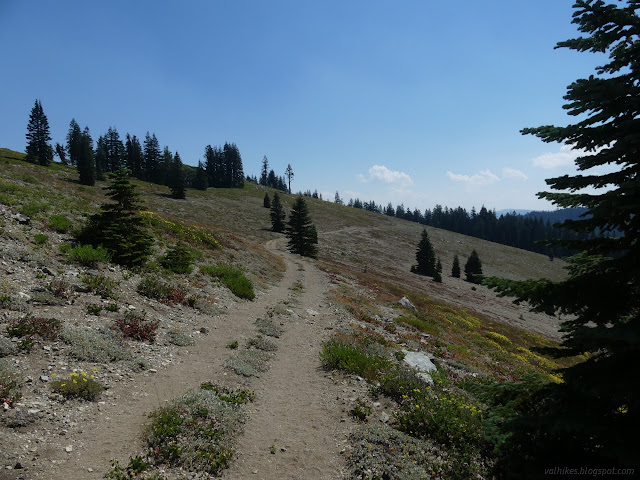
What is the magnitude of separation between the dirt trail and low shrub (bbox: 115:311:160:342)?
1.54 meters

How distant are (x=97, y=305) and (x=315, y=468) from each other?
386 inches

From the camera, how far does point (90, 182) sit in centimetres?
7888

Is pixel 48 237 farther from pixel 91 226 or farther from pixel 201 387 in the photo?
pixel 201 387

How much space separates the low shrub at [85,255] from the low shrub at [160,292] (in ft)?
7.20

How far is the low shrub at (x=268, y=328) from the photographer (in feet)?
47.9

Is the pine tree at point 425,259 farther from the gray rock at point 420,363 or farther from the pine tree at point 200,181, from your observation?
the pine tree at point 200,181

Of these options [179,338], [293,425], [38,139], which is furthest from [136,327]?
[38,139]

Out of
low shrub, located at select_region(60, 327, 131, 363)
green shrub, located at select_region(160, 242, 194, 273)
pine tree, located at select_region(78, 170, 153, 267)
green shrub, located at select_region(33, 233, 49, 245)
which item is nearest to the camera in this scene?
low shrub, located at select_region(60, 327, 131, 363)

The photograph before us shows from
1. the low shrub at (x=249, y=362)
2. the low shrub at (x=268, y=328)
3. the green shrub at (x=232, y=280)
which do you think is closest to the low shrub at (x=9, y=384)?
the low shrub at (x=249, y=362)

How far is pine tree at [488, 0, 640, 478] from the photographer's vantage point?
4234mm

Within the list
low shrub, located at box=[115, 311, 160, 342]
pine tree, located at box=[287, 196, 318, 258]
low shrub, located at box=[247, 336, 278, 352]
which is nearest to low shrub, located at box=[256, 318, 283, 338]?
low shrub, located at box=[247, 336, 278, 352]

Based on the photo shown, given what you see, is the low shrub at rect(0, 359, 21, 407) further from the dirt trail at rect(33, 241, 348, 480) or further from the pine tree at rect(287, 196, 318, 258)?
the pine tree at rect(287, 196, 318, 258)

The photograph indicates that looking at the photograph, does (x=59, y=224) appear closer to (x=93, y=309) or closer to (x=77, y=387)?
(x=93, y=309)

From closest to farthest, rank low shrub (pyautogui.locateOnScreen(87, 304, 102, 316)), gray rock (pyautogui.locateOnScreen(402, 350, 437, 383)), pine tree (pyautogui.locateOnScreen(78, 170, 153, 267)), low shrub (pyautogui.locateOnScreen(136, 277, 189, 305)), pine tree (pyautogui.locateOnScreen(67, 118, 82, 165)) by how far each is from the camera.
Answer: low shrub (pyautogui.locateOnScreen(87, 304, 102, 316)) < gray rock (pyautogui.locateOnScreen(402, 350, 437, 383)) < low shrub (pyautogui.locateOnScreen(136, 277, 189, 305)) < pine tree (pyautogui.locateOnScreen(78, 170, 153, 267)) < pine tree (pyautogui.locateOnScreen(67, 118, 82, 165))
